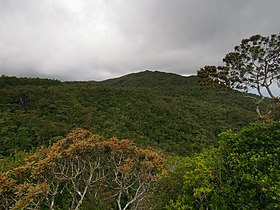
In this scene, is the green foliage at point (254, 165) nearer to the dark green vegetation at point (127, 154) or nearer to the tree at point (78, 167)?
the dark green vegetation at point (127, 154)

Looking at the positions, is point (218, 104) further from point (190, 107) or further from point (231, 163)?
point (231, 163)

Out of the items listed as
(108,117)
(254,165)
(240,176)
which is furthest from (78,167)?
(108,117)

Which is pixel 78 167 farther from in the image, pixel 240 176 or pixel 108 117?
pixel 108 117

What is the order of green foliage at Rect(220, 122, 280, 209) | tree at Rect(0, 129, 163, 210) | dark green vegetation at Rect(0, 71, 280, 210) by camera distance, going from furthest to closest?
tree at Rect(0, 129, 163, 210)
dark green vegetation at Rect(0, 71, 280, 210)
green foliage at Rect(220, 122, 280, 209)

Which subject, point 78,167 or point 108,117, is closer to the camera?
point 78,167

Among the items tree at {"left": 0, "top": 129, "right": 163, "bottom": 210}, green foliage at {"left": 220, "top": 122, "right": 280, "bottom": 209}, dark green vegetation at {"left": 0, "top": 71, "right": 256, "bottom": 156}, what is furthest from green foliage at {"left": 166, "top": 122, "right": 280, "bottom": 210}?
dark green vegetation at {"left": 0, "top": 71, "right": 256, "bottom": 156}

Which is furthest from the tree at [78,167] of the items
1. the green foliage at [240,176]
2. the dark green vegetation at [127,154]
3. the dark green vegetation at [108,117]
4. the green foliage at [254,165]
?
the dark green vegetation at [108,117]

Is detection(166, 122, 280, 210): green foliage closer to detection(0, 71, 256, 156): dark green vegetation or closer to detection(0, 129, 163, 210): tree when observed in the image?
detection(0, 129, 163, 210): tree

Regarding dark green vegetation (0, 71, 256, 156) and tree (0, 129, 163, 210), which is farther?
dark green vegetation (0, 71, 256, 156)

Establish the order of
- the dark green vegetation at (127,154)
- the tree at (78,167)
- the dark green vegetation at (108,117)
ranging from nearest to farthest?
the dark green vegetation at (127,154), the tree at (78,167), the dark green vegetation at (108,117)

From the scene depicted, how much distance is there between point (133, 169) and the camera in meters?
4.25

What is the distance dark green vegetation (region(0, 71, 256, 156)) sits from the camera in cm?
1456

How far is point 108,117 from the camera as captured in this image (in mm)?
22516

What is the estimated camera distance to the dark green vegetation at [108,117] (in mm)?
14562
